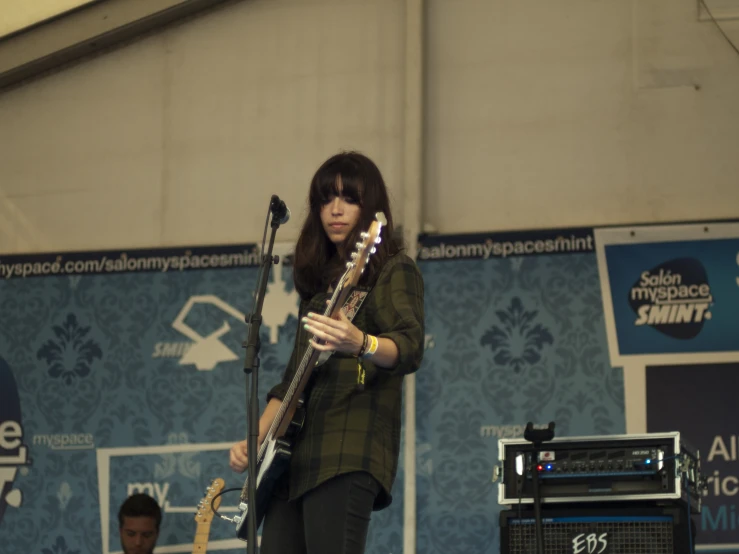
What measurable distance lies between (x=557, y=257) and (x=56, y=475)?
2.41 meters

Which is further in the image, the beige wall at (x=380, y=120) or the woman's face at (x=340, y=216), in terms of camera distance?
the beige wall at (x=380, y=120)

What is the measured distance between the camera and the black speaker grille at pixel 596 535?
316 cm

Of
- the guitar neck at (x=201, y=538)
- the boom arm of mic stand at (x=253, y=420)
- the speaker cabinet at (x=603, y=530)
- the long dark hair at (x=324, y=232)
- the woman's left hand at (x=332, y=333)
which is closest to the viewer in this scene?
the woman's left hand at (x=332, y=333)

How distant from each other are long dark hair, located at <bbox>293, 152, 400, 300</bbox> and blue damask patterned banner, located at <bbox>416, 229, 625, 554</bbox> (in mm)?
2287

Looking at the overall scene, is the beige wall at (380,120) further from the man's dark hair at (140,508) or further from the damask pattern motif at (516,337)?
the man's dark hair at (140,508)

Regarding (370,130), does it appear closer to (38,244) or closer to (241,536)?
(38,244)

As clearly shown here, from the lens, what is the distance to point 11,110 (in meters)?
5.70

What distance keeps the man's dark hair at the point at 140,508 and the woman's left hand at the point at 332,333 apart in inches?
109

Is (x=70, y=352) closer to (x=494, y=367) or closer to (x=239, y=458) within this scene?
(x=494, y=367)

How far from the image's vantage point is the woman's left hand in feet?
7.44

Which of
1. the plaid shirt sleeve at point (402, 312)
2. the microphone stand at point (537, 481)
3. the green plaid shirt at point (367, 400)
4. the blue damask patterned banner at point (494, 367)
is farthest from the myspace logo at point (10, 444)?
the plaid shirt sleeve at point (402, 312)

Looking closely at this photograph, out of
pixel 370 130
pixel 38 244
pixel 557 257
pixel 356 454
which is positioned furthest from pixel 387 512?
pixel 356 454

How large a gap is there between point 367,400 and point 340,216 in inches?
16.6

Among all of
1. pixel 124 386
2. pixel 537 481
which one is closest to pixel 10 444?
pixel 124 386
